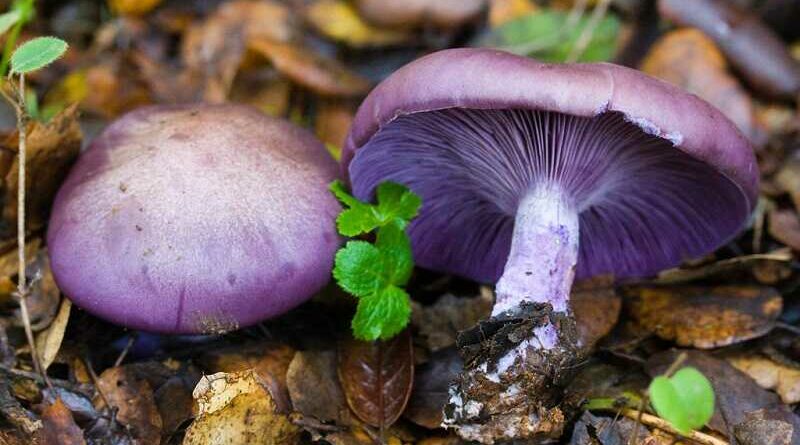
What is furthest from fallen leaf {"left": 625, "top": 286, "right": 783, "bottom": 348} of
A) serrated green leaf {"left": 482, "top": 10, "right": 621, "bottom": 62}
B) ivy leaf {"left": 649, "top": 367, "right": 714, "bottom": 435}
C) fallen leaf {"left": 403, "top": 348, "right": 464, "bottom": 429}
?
serrated green leaf {"left": 482, "top": 10, "right": 621, "bottom": 62}

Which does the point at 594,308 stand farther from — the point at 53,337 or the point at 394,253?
the point at 53,337

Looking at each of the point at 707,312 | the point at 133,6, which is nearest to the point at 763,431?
the point at 707,312

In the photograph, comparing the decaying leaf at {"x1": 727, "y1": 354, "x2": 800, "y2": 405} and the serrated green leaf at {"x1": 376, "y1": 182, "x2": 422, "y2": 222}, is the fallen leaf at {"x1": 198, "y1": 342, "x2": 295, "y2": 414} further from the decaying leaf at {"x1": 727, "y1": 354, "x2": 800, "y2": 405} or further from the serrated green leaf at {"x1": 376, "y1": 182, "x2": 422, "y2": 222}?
the decaying leaf at {"x1": 727, "y1": 354, "x2": 800, "y2": 405}

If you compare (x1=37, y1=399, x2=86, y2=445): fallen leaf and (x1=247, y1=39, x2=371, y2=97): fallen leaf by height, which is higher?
(x1=247, y1=39, x2=371, y2=97): fallen leaf

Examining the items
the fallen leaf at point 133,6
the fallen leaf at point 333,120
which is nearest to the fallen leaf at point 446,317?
the fallen leaf at point 333,120

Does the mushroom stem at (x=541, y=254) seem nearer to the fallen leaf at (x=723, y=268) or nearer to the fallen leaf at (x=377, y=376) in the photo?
the fallen leaf at (x=377, y=376)
